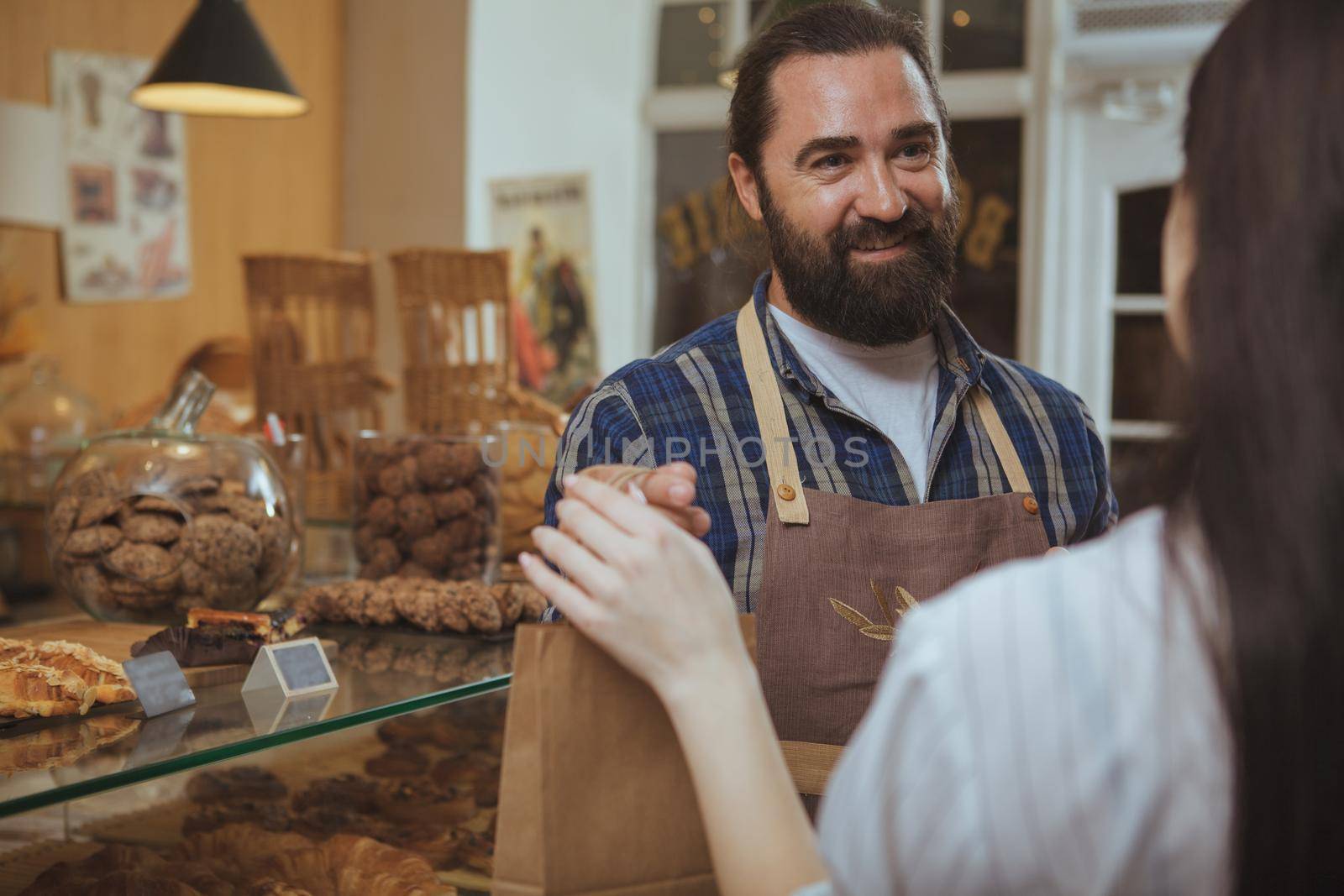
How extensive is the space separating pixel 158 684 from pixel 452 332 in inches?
96.0

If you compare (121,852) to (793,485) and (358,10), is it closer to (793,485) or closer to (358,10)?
(793,485)

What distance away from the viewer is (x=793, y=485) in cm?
138

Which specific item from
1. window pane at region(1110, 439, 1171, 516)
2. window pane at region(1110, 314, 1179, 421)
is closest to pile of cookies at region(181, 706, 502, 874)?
window pane at region(1110, 439, 1171, 516)

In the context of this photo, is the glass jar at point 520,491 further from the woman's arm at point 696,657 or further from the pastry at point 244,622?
the woman's arm at point 696,657

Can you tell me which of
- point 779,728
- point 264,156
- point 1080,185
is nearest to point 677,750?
point 779,728

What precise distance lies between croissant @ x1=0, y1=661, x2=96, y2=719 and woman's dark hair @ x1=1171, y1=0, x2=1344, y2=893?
99 cm

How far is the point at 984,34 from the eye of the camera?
480cm

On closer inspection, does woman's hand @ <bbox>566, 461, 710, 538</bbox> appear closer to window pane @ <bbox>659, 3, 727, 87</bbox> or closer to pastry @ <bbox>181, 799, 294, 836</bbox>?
pastry @ <bbox>181, 799, 294, 836</bbox>

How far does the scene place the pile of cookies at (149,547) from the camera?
5.20 feet

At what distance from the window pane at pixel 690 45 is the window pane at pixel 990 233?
1.19 m

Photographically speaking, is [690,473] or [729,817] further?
[690,473]

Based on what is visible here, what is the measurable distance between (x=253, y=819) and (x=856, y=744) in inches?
45.2

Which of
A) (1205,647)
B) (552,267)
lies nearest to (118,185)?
(552,267)

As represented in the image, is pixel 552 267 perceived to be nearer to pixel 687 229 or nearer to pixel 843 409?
pixel 687 229
